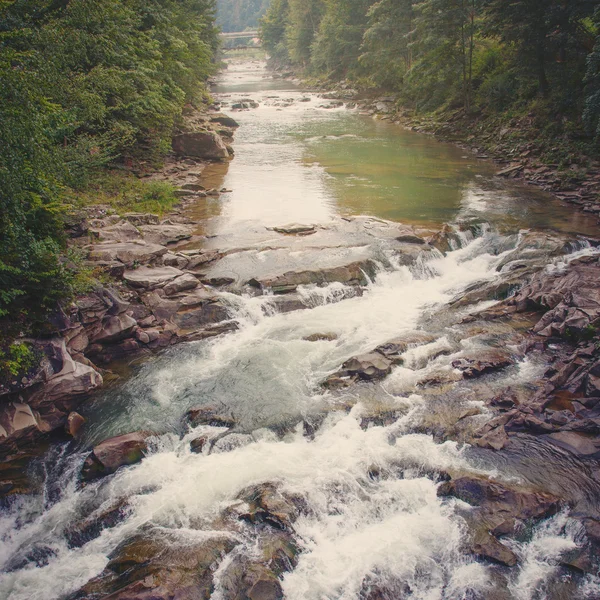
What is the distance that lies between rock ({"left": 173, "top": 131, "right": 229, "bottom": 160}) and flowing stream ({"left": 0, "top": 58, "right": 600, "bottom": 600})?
33.3 ft

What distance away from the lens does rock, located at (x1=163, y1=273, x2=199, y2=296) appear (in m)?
13.8

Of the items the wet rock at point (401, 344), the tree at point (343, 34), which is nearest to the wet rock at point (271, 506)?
the wet rock at point (401, 344)

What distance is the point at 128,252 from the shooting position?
14.7m

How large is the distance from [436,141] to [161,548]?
3173cm

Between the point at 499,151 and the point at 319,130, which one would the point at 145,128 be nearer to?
the point at 319,130

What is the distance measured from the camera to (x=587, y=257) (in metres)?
15.3

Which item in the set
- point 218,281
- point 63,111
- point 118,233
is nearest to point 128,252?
point 118,233

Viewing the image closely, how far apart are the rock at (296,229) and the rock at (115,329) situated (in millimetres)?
7924

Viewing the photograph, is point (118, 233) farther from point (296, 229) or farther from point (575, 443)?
point (575, 443)

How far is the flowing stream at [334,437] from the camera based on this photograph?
7113mm

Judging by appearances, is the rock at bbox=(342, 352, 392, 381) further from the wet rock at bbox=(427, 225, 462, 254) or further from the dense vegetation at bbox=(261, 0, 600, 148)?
the dense vegetation at bbox=(261, 0, 600, 148)

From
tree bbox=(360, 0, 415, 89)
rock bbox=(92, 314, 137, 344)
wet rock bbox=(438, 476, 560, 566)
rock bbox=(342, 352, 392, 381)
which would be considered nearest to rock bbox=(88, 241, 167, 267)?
rock bbox=(92, 314, 137, 344)

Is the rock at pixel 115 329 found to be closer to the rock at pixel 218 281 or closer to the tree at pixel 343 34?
the rock at pixel 218 281

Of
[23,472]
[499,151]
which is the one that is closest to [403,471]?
[23,472]
